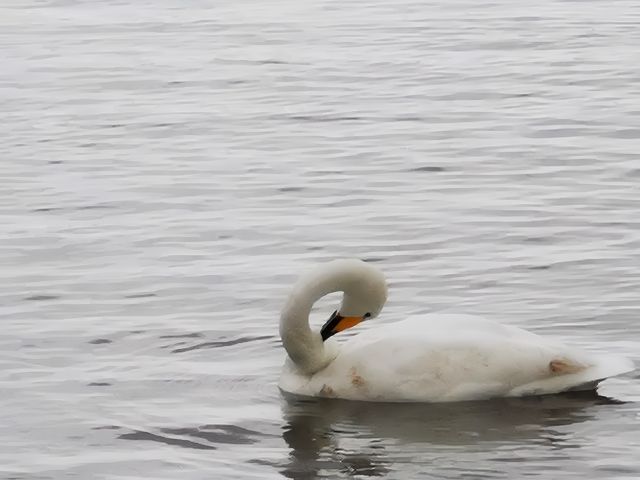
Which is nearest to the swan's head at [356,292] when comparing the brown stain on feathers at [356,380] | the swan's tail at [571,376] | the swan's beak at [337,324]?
the swan's beak at [337,324]

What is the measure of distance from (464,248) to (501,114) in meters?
5.13

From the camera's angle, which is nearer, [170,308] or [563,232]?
[170,308]

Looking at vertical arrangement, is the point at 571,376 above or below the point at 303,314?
below

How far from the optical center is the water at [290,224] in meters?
9.30

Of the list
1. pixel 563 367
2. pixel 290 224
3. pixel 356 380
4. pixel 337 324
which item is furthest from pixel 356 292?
pixel 290 224

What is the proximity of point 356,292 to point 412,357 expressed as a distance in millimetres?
491

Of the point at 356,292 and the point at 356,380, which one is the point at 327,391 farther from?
the point at 356,292

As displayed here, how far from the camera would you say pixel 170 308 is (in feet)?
38.4

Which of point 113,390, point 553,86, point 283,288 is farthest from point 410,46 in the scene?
point 113,390

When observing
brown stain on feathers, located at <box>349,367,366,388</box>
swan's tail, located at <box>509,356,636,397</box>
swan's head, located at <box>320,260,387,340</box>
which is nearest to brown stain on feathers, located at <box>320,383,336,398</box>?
brown stain on feathers, located at <box>349,367,366,388</box>

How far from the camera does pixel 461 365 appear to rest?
379 inches

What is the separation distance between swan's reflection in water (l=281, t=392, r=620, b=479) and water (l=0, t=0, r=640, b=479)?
2 cm

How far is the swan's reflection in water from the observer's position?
897cm

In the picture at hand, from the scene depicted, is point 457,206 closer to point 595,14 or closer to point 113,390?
point 113,390
